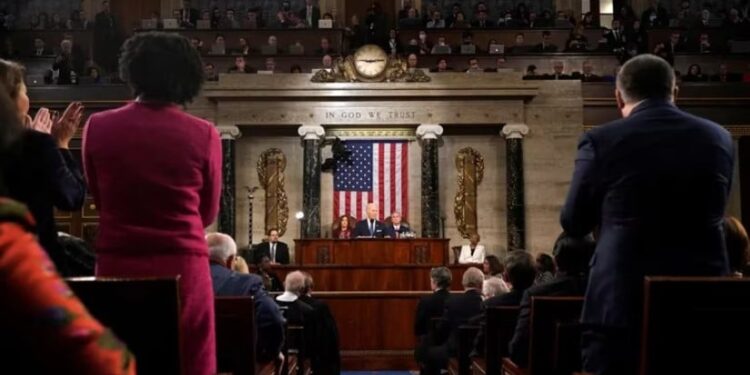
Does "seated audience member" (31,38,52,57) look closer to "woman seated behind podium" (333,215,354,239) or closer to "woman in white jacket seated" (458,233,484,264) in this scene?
"woman seated behind podium" (333,215,354,239)

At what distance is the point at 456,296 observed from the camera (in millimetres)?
7133

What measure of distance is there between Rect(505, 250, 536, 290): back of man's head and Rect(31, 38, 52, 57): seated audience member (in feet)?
48.1

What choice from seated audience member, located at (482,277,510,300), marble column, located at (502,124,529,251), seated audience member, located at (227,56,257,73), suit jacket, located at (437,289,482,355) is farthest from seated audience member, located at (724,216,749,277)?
seated audience member, located at (227,56,257,73)

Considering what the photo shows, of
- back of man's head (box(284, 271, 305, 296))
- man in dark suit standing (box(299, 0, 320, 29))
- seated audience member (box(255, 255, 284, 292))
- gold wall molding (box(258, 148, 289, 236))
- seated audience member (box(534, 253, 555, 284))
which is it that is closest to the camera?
seated audience member (box(534, 253, 555, 284))

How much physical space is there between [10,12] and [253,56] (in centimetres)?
832

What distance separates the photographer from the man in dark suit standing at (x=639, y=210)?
246 centimetres

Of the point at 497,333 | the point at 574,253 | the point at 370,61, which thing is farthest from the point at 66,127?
the point at 370,61

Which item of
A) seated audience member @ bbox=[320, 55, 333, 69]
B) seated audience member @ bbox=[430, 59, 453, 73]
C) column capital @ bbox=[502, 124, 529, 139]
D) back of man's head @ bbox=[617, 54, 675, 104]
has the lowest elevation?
back of man's head @ bbox=[617, 54, 675, 104]

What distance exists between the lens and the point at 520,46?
17.2 metres

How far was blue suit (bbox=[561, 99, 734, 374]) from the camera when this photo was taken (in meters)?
2.48

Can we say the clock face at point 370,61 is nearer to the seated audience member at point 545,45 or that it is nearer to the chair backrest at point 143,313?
the seated audience member at point 545,45

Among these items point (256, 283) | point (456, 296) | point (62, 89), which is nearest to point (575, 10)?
point (62, 89)

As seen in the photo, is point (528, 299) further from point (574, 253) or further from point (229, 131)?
point (229, 131)

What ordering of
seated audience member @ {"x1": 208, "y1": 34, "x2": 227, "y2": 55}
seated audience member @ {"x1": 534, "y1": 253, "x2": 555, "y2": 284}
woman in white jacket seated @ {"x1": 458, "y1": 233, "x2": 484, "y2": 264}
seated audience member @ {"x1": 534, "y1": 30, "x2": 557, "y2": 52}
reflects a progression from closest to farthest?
1. seated audience member @ {"x1": 534, "y1": 253, "x2": 555, "y2": 284}
2. woman in white jacket seated @ {"x1": 458, "y1": 233, "x2": 484, "y2": 264}
3. seated audience member @ {"x1": 208, "y1": 34, "x2": 227, "y2": 55}
4. seated audience member @ {"x1": 534, "y1": 30, "x2": 557, "y2": 52}
